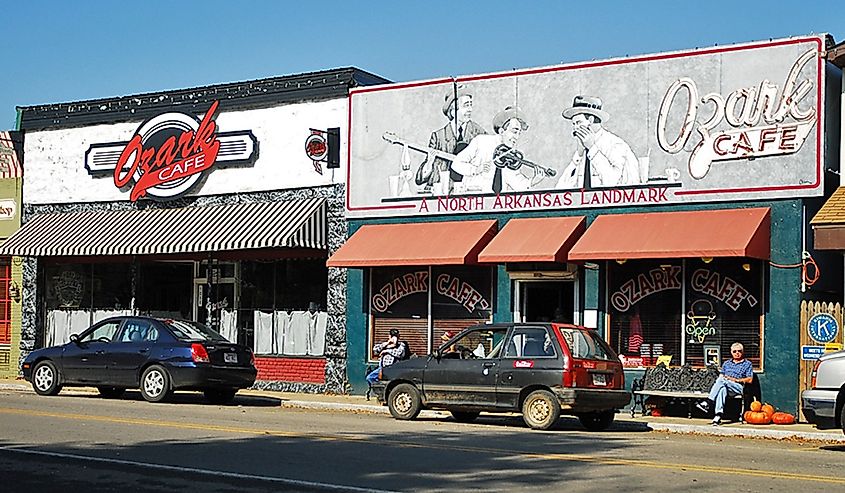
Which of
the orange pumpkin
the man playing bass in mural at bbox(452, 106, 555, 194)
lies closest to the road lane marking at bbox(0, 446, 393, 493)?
the orange pumpkin

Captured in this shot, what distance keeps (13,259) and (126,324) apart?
926cm

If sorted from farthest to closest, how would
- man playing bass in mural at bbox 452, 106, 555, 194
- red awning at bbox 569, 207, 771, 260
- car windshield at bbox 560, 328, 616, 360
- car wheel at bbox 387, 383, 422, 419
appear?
man playing bass in mural at bbox 452, 106, 555, 194, red awning at bbox 569, 207, 771, 260, car wheel at bbox 387, 383, 422, 419, car windshield at bbox 560, 328, 616, 360

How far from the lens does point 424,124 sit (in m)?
24.5

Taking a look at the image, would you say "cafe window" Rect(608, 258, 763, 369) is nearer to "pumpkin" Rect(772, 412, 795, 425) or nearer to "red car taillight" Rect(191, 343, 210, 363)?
"pumpkin" Rect(772, 412, 795, 425)

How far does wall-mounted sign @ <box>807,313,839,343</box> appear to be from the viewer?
19.8 m

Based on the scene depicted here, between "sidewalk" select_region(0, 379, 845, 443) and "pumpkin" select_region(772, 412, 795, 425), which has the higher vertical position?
"pumpkin" select_region(772, 412, 795, 425)

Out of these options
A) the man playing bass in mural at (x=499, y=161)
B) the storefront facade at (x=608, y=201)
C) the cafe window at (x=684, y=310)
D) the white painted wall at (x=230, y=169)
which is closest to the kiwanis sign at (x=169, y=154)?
the white painted wall at (x=230, y=169)

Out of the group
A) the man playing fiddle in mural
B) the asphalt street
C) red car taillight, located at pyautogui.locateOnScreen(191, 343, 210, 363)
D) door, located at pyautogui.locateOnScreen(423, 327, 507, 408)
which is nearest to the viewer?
the asphalt street

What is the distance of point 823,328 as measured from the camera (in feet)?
65.1

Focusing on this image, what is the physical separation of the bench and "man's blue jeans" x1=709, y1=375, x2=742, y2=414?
144mm

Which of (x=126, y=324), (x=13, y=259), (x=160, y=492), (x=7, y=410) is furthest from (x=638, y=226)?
(x=13, y=259)

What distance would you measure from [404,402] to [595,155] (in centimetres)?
632

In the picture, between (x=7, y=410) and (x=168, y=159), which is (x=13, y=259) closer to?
(x=168, y=159)

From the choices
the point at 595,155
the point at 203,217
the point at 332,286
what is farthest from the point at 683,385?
the point at 203,217
